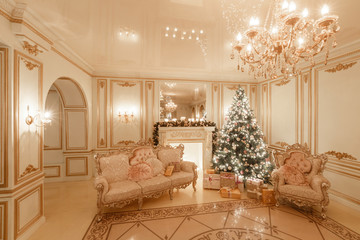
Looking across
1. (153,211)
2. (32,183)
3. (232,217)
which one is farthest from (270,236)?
(32,183)

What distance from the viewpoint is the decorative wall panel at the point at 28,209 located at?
3004 millimetres

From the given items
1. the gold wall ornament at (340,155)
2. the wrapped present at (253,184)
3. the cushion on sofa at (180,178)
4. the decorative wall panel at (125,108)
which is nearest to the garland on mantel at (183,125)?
the decorative wall panel at (125,108)

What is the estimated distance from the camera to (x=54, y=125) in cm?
618

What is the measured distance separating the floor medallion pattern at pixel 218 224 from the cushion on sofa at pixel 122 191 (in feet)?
1.30

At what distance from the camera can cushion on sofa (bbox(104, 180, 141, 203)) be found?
151 inches

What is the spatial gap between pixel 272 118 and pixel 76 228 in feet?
22.6

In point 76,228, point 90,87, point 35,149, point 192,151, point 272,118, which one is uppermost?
point 90,87

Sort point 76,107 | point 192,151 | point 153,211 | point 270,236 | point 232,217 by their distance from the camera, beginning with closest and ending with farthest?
point 270,236
point 232,217
point 153,211
point 76,107
point 192,151

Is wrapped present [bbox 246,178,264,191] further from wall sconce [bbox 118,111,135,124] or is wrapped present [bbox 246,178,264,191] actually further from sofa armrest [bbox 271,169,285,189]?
wall sconce [bbox 118,111,135,124]

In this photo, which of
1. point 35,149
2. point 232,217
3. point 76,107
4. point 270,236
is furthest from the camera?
point 76,107

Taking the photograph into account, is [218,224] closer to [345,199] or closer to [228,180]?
[228,180]

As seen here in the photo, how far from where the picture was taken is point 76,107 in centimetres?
614

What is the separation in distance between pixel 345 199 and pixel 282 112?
3013mm

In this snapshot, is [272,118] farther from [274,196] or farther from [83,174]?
[83,174]
